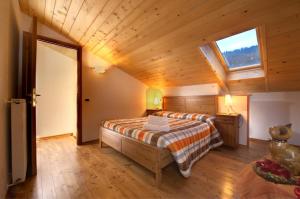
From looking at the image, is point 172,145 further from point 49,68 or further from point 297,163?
point 49,68

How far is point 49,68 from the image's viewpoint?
431 centimetres

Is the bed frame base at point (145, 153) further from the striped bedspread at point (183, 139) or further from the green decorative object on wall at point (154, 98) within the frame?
the green decorative object on wall at point (154, 98)

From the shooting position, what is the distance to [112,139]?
9.66ft

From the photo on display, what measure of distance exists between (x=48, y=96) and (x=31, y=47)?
2.53 m

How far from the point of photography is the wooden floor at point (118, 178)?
70.4 inches

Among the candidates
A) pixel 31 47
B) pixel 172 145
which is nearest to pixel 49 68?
pixel 31 47

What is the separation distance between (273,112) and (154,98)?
10.3 feet

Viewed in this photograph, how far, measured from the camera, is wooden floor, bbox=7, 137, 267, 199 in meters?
1.79

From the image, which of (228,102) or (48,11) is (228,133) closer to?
(228,102)

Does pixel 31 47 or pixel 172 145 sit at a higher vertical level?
pixel 31 47

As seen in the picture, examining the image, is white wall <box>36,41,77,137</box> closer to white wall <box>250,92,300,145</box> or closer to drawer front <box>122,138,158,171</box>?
drawer front <box>122,138,158,171</box>

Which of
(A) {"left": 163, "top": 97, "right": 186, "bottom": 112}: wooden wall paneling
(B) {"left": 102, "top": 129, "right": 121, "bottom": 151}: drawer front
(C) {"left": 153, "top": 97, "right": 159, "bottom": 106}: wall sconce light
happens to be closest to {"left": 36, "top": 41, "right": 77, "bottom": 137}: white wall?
(B) {"left": 102, "top": 129, "right": 121, "bottom": 151}: drawer front

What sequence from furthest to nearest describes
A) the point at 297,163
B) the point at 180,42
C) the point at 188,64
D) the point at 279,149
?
1. the point at 188,64
2. the point at 180,42
3. the point at 279,149
4. the point at 297,163

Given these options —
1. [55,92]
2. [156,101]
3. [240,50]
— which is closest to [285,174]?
[240,50]
